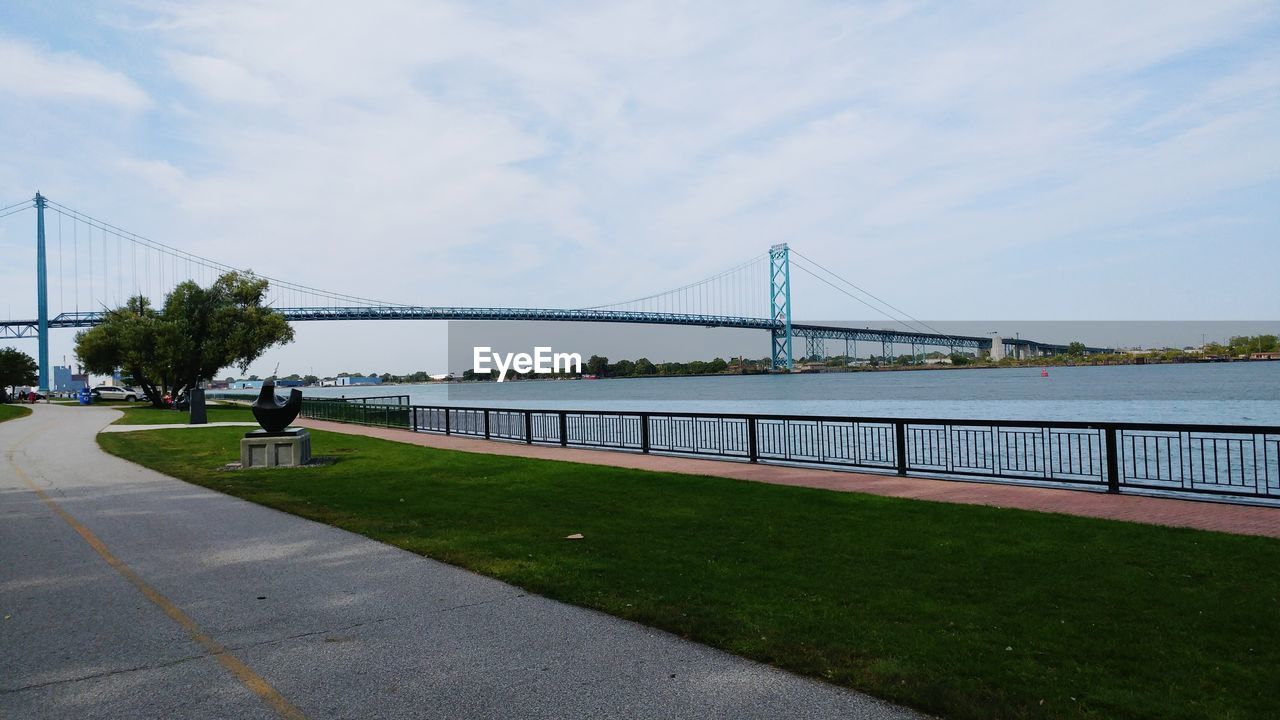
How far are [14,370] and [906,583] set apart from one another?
3702 inches

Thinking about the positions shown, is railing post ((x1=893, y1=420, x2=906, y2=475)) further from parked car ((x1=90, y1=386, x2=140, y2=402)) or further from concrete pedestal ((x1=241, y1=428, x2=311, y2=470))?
parked car ((x1=90, y1=386, x2=140, y2=402))

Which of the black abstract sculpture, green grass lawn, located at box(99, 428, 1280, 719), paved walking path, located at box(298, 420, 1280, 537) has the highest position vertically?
the black abstract sculpture

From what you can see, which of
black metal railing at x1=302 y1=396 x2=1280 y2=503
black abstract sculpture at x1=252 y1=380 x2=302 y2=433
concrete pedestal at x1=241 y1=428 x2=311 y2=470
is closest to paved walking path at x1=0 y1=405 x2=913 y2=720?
concrete pedestal at x1=241 y1=428 x2=311 y2=470

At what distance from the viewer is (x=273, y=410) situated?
1716 cm

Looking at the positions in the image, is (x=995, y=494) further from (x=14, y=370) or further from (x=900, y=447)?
(x=14, y=370)

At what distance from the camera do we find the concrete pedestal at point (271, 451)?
16.0 m

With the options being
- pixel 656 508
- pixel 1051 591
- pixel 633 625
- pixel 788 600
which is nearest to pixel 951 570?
pixel 1051 591

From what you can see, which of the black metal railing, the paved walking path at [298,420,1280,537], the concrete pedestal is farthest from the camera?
the concrete pedestal

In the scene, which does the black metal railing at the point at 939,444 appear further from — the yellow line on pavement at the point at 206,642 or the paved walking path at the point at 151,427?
the yellow line on pavement at the point at 206,642

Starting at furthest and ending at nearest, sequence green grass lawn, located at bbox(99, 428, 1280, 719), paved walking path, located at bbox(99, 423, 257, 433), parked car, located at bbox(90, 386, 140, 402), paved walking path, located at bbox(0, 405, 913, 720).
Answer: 1. parked car, located at bbox(90, 386, 140, 402)
2. paved walking path, located at bbox(99, 423, 257, 433)
3. green grass lawn, located at bbox(99, 428, 1280, 719)
4. paved walking path, located at bbox(0, 405, 913, 720)

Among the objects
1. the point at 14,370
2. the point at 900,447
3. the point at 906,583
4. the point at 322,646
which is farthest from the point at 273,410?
the point at 14,370

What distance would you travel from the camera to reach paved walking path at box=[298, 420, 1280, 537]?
902cm

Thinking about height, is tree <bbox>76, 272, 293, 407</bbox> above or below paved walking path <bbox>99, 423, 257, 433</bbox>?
above

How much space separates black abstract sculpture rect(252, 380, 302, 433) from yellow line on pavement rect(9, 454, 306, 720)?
8332mm
